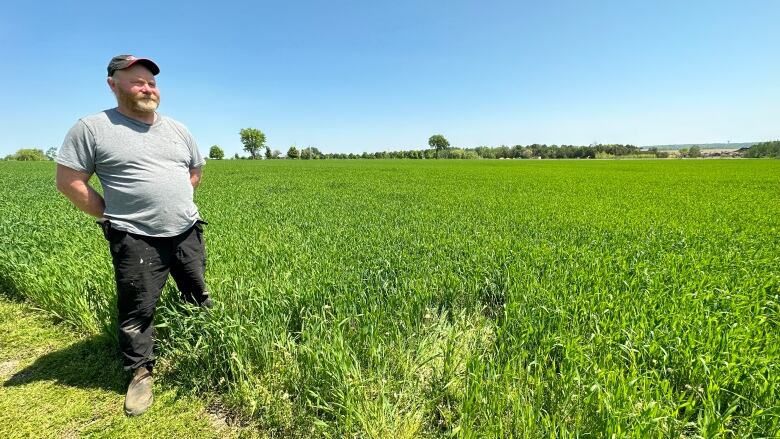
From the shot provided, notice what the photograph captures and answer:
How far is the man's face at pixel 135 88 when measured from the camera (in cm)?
261

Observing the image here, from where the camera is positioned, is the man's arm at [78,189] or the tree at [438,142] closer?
the man's arm at [78,189]

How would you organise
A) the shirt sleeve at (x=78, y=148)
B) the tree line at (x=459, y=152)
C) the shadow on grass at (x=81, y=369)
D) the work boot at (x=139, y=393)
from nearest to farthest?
the shirt sleeve at (x=78, y=148), the work boot at (x=139, y=393), the shadow on grass at (x=81, y=369), the tree line at (x=459, y=152)

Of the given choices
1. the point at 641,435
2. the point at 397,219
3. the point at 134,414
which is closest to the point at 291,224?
the point at 397,219

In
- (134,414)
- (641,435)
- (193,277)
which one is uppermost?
(193,277)

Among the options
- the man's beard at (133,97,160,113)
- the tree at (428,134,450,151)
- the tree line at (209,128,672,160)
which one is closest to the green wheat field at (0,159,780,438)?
the man's beard at (133,97,160,113)

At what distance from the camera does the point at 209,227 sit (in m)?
7.91

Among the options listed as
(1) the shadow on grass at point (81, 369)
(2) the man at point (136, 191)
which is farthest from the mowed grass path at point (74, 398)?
(2) the man at point (136, 191)

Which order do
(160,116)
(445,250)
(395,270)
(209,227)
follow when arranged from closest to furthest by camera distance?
(160,116) < (395,270) < (445,250) < (209,227)

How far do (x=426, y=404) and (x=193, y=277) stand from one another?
2462 millimetres

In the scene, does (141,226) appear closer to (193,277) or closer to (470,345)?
(193,277)

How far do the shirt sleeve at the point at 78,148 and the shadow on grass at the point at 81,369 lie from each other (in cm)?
195

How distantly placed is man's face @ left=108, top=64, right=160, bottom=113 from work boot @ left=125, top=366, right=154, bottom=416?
2241 mm

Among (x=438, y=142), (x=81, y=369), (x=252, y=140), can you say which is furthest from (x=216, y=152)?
(x=81, y=369)

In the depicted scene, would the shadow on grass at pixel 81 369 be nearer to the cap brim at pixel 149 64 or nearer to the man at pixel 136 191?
the man at pixel 136 191
